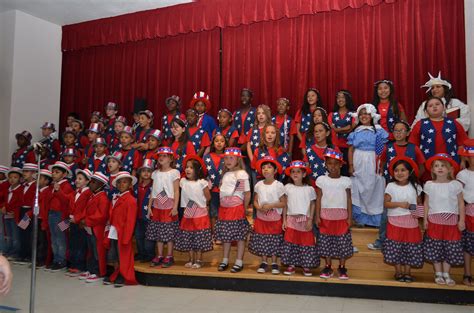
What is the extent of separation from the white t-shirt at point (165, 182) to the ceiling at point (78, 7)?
359 cm

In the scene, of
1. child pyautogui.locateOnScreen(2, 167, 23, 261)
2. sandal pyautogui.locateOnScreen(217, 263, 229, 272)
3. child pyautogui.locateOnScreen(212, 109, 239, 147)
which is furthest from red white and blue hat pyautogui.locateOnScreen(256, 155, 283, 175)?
child pyautogui.locateOnScreen(2, 167, 23, 261)

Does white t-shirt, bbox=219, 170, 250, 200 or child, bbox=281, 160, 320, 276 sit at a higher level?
white t-shirt, bbox=219, 170, 250, 200

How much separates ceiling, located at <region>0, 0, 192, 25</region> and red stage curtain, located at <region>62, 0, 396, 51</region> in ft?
0.49

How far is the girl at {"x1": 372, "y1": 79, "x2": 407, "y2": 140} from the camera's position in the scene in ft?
16.7

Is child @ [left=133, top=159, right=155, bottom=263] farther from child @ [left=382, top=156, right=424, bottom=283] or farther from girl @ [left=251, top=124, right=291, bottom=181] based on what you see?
child @ [left=382, top=156, right=424, bottom=283]

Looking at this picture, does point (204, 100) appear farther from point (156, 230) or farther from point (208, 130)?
point (156, 230)

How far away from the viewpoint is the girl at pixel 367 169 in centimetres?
477

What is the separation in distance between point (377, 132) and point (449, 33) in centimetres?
205

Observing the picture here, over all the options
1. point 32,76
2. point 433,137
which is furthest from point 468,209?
point 32,76

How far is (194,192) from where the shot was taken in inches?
181

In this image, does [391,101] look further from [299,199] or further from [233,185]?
[233,185]

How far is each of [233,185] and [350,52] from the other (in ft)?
9.99

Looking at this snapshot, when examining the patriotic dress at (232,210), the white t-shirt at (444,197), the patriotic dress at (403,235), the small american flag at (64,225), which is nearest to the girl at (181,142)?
the patriotic dress at (232,210)

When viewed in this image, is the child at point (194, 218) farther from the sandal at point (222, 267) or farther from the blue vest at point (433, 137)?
the blue vest at point (433, 137)
